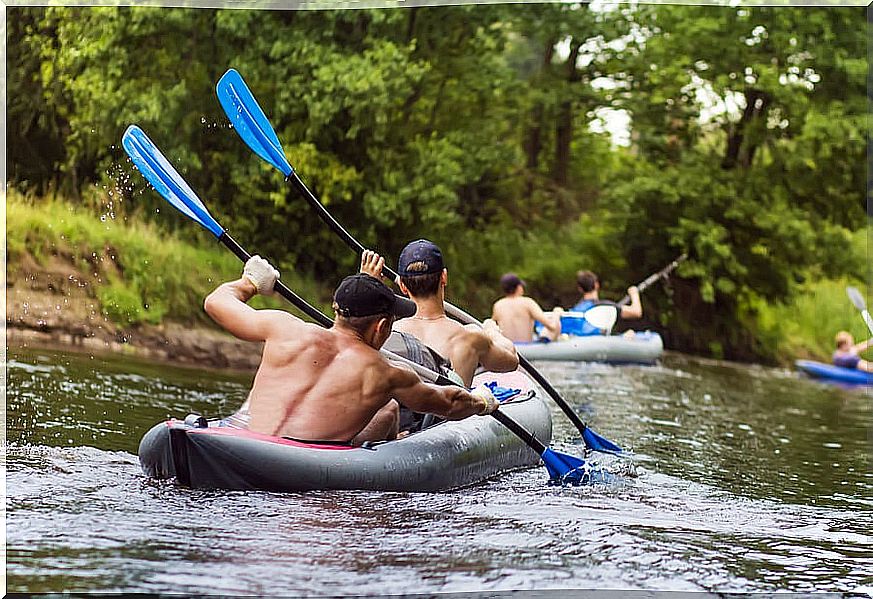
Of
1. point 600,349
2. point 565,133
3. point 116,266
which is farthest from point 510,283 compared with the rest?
point 565,133

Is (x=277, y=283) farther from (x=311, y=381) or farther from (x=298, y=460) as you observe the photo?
(x=298, y=460)

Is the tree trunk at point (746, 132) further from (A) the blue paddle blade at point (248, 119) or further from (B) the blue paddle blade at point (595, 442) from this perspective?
(A) the blue paddle blade at point (248, 119)

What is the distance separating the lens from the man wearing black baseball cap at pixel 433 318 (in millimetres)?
2465

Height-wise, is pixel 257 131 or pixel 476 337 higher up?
pixel 257 131

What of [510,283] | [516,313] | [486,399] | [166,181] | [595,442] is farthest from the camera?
[516,313]

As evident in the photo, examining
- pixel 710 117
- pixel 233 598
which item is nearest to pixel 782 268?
pixel 710 117

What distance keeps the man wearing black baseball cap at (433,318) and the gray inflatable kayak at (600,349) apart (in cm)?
251

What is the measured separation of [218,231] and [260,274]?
0.25 meters

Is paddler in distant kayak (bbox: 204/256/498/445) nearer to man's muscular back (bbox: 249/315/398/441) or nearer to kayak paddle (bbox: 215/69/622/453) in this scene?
man's muscular back (bbox: 249/315/398/441)

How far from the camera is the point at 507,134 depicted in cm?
765

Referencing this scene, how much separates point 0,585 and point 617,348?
4434 millimetres

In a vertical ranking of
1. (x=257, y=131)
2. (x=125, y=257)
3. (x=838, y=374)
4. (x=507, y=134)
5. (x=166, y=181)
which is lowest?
(x=838, y=374)

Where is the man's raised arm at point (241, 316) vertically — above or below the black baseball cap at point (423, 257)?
below

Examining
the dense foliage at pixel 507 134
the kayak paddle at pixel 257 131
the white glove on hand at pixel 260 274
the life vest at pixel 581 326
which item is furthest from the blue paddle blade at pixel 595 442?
the dense foliage at pixel 507 134
